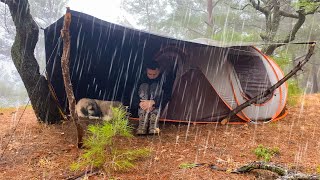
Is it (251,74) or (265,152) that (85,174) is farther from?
(251,74)

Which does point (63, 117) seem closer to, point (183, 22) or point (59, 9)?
point (183, 22)

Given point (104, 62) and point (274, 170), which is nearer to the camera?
point (274, 170)

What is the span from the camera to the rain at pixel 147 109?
413cm

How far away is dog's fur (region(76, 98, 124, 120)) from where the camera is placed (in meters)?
6.06

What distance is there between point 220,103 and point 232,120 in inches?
17.1

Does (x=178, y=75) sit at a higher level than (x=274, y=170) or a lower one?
higher

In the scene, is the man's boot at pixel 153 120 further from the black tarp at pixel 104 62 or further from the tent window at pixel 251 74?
the tent window at pixel 251 74

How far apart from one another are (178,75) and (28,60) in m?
2.89

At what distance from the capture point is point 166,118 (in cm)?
634

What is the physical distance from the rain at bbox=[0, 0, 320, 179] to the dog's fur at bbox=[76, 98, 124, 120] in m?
0.02

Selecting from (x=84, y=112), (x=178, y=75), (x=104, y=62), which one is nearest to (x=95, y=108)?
(x=84, y=112)

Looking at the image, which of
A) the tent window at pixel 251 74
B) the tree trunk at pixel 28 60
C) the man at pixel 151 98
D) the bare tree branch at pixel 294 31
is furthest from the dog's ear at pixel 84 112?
the bare tree branch at pixel 294 31

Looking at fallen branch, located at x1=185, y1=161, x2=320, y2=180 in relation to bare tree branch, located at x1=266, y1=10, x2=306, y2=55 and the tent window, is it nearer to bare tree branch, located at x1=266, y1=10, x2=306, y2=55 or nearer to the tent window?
the tent window

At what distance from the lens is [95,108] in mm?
6176
